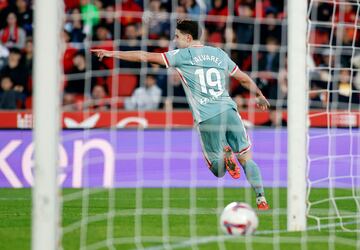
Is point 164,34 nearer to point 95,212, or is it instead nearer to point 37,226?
point 95,212

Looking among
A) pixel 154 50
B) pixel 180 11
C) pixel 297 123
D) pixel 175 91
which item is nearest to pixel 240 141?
pixel 297 123

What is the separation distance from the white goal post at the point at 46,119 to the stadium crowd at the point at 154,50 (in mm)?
7511

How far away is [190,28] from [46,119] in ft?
14.3

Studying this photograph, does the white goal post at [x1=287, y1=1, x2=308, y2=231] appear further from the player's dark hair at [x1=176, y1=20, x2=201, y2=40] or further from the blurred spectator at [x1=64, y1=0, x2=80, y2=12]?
the blurred spectator at [x1=64, y1=0, x2=80, y2=12]

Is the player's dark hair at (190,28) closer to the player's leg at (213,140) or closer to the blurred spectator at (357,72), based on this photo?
the player's leg at (213,140)

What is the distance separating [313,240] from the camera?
7.68 meters

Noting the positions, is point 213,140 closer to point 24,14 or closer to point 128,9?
point 128,9

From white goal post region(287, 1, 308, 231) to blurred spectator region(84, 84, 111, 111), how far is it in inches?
225

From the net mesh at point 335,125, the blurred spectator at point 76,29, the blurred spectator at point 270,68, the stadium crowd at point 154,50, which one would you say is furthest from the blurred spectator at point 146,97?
the net mesh at point 335,125

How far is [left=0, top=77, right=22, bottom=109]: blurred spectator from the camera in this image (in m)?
14.5

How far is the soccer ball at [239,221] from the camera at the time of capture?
24.6ft

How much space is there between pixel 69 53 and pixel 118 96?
1501 millimetres

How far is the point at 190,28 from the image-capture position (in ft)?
→ 32.2

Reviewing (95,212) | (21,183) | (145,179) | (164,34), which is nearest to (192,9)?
(164,34)
